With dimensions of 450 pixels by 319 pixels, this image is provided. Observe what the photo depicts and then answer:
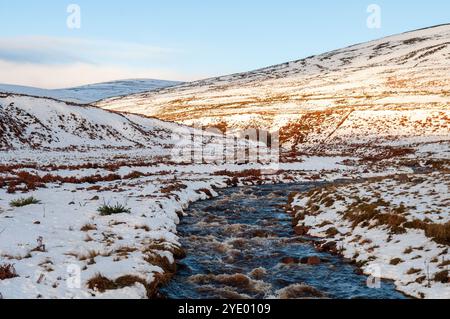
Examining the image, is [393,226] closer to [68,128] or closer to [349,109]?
[68,128]

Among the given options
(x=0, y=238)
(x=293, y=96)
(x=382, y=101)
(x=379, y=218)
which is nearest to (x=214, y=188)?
(x=379, y=218)

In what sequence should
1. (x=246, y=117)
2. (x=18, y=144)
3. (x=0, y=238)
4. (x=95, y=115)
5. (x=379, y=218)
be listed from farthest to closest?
(x=246, y=117)
(x=95, y=115)
(x=18, y=144)
(x=379, y=218)
(x=0, y=238)

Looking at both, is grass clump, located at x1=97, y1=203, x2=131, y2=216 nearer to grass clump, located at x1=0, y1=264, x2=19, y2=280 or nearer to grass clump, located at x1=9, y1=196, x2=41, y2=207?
grass clump, located at x1=9, y1=196, x2=41, y2=207

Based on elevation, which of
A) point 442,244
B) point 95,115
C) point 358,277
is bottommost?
point 358,277

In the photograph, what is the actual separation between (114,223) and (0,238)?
3.91 m

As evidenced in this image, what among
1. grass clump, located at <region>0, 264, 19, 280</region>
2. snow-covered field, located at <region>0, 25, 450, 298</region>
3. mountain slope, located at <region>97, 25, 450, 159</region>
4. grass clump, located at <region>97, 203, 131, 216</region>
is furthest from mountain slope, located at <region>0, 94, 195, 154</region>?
grass clump, located at <region>0, 264, 19, 280</region>

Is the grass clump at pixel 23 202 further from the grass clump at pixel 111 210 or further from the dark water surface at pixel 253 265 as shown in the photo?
the dark water surface at pixel 253 265

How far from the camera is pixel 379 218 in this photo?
15.0 metres

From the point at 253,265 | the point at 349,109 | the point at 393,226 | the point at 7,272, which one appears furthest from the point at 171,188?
the point at 349,109

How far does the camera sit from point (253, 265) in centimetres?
1262

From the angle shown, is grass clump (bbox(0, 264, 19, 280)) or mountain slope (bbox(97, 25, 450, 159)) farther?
mountain slope (bbox(97, 25, 450, 159))

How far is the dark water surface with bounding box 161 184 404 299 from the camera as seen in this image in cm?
1050

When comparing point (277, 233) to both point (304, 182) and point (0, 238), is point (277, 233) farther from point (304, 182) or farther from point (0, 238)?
point (304, 182)

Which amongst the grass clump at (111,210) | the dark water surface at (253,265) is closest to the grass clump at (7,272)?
the dark water surface at (253,265)
